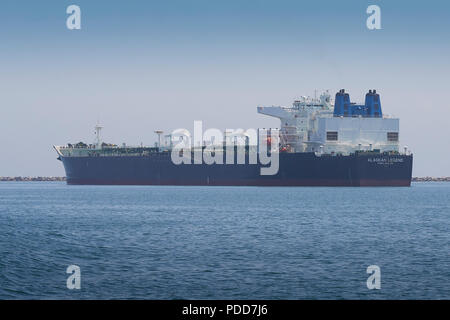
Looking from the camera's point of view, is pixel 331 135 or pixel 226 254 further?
pixel 331 135

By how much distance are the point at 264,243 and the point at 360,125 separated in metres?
54.5

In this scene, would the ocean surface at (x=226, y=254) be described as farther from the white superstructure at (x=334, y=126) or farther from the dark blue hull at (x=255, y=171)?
the white superstructure at (x=334, y=126)

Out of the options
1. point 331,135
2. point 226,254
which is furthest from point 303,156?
point 226,254

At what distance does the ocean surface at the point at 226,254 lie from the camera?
18.2 meters

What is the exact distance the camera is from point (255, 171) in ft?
262

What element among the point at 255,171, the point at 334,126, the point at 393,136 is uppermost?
the point at 334,126

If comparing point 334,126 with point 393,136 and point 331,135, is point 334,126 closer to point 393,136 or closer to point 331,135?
point 331,135

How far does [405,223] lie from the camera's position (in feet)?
119

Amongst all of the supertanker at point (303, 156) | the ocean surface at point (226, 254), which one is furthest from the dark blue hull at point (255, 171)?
the ocean surface at point (226, 254)

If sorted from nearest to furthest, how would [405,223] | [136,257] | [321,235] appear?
[136,257] → [321,235] → [405,223]

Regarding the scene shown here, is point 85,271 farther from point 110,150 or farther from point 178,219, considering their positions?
point 110,150

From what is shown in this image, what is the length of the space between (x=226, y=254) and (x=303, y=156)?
50.9 m
